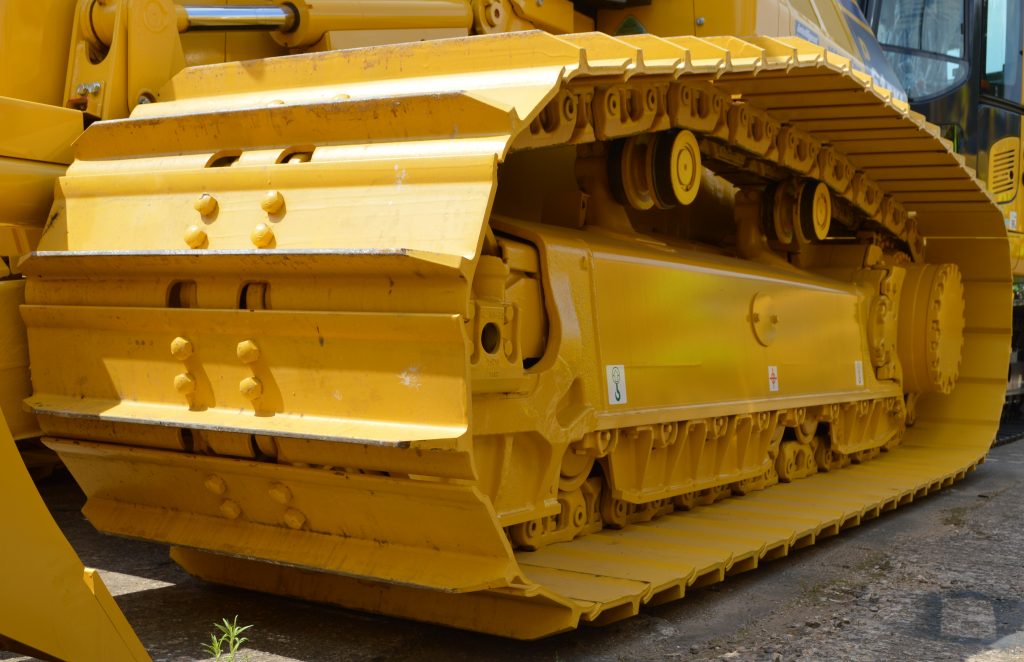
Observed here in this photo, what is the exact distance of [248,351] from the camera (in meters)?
3.08

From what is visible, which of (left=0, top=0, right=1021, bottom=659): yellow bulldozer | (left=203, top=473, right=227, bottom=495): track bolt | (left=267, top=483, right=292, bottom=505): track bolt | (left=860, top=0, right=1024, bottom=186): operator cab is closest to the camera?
(left=0, top=0, right=1021, bottom=659): yellow bulldozer

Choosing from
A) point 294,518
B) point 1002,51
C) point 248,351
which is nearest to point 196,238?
point 248,351

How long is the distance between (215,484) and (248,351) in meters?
0.45

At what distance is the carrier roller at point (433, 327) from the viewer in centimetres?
296

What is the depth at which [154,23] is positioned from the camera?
12.9 feet

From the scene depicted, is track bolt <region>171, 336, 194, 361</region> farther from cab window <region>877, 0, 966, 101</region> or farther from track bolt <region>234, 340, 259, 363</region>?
cab window <region>877, 0, 966, 101</region>

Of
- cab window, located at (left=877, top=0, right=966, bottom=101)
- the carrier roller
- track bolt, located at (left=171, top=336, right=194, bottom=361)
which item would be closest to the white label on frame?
the carrier roller

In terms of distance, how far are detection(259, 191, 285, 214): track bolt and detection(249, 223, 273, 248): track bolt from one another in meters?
0.05

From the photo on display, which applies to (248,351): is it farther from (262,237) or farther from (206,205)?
(206,205)

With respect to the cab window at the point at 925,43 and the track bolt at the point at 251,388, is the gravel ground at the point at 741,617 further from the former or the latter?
the cab window at the point at 925,43

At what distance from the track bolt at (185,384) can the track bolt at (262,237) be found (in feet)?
1.27

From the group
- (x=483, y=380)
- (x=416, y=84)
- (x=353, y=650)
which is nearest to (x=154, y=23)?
(x=416, y=84)

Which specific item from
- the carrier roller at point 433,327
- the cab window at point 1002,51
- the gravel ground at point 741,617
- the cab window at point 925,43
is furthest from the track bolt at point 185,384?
the cab window at point 1002,51

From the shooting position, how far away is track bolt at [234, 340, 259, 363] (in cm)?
308
